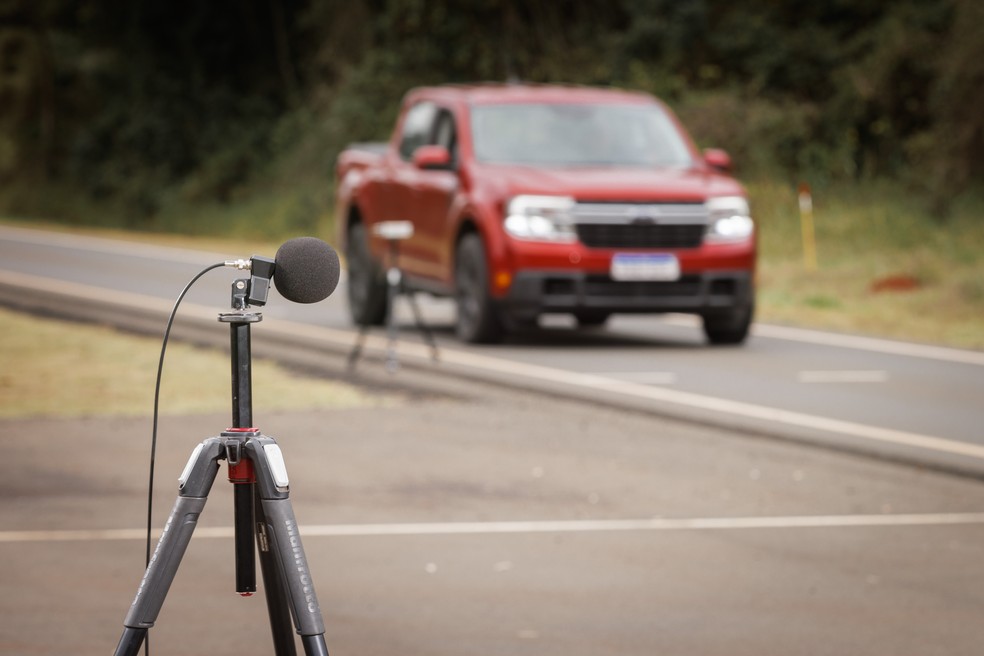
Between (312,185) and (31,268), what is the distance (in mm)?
18104

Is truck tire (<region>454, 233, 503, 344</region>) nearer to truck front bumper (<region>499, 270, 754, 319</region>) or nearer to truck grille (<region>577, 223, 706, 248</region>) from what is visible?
truck front bumper (<region>499, 270, 754, 319</region>)

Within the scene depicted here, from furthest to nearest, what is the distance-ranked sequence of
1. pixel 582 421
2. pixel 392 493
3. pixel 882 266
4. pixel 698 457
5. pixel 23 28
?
pixel 23 28 → pixel 882 266 → pixel 582 421 → pixel 698 457 → pixel 392 493

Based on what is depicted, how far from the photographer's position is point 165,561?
13.4 ft

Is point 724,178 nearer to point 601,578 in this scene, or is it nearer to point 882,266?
point 882,266

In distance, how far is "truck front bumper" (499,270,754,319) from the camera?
51.6 feet

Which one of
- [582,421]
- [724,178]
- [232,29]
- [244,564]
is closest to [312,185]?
[232,29]

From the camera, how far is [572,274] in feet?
51.7

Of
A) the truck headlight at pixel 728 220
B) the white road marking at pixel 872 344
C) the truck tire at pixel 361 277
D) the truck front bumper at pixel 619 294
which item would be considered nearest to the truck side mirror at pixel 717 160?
the truck headlight at pixel 728 220

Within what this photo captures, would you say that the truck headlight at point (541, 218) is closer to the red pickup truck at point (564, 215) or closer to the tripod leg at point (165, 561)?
the red pickup truck at point (564, 215)


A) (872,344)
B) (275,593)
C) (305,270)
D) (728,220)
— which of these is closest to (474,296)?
(728,220)

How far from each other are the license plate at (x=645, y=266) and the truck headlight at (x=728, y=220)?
424 mm

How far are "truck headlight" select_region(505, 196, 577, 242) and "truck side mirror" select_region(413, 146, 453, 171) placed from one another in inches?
36.0

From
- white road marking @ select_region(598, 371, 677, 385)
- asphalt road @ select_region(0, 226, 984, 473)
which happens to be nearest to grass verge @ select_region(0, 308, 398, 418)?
asphalt road @ select_region(0, 226, 984, 473)

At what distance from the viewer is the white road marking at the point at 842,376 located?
561 inches
